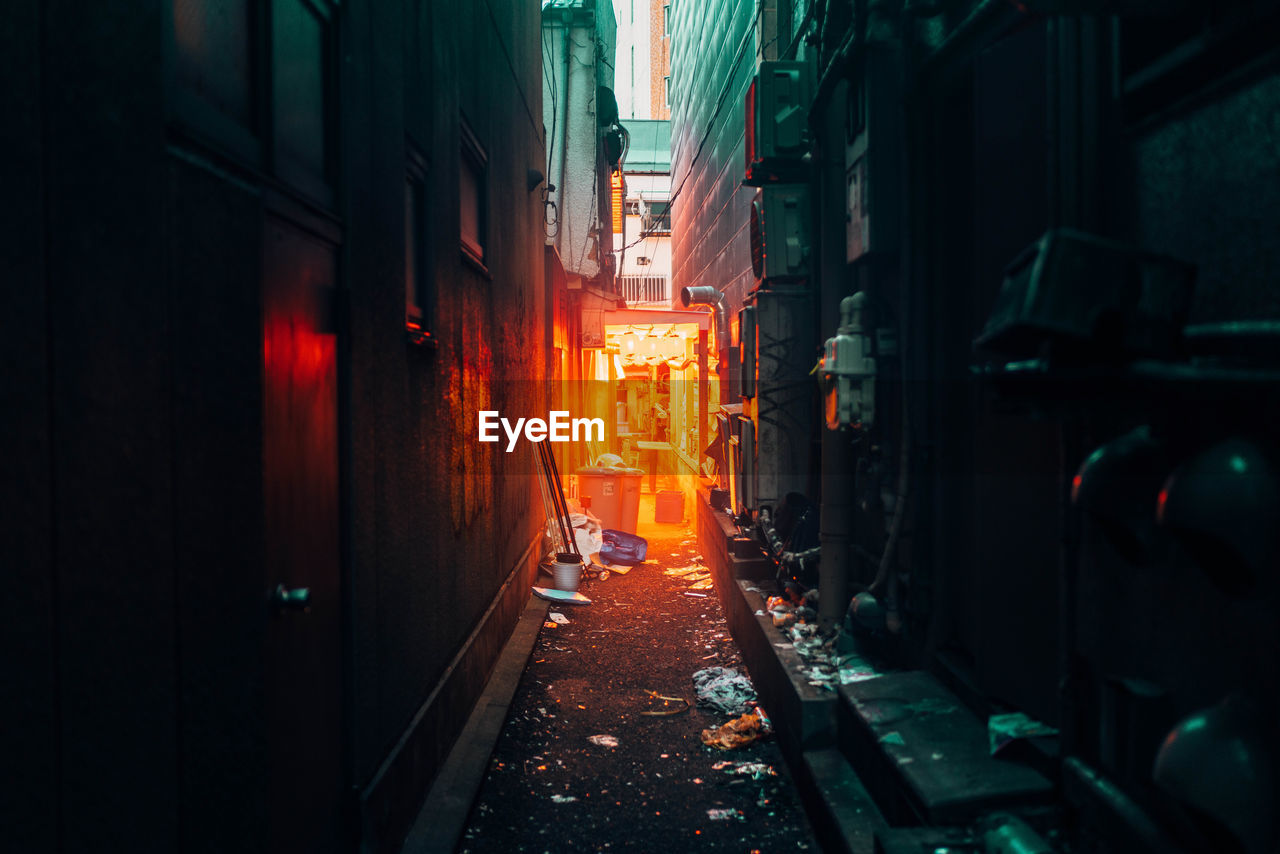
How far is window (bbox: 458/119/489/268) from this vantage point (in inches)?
263

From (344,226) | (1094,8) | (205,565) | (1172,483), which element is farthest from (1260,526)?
(344,226)

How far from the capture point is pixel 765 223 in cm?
809

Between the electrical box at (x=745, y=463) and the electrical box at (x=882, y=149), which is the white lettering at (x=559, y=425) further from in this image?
the electrical box at (x=882, y=149)

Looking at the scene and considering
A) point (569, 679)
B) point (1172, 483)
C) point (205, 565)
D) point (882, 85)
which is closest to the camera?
point (1172, 483)

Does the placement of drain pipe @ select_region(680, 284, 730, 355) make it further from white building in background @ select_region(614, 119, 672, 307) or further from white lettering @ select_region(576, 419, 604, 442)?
white building in background @ select_region(614, 119, 672, 307)

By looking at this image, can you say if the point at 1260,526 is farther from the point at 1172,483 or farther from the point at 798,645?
the point at 798,645

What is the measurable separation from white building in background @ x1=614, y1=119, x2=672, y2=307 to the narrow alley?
25.2m

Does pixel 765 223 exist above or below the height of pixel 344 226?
above

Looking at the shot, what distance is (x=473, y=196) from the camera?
24.0ft

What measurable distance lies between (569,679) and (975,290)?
16.1 feet

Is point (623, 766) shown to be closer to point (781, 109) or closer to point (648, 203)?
point (781, 109)

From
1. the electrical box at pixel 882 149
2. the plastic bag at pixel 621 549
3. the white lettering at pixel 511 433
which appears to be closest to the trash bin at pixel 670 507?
the plastic bag at pixel 621 549

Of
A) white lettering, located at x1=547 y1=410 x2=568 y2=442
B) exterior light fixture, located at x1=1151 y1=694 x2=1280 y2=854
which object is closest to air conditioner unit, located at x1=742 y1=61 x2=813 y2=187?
white lettering, located at x1=547 y1=410 x2=568 y2=442

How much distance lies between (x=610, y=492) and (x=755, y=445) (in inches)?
247
